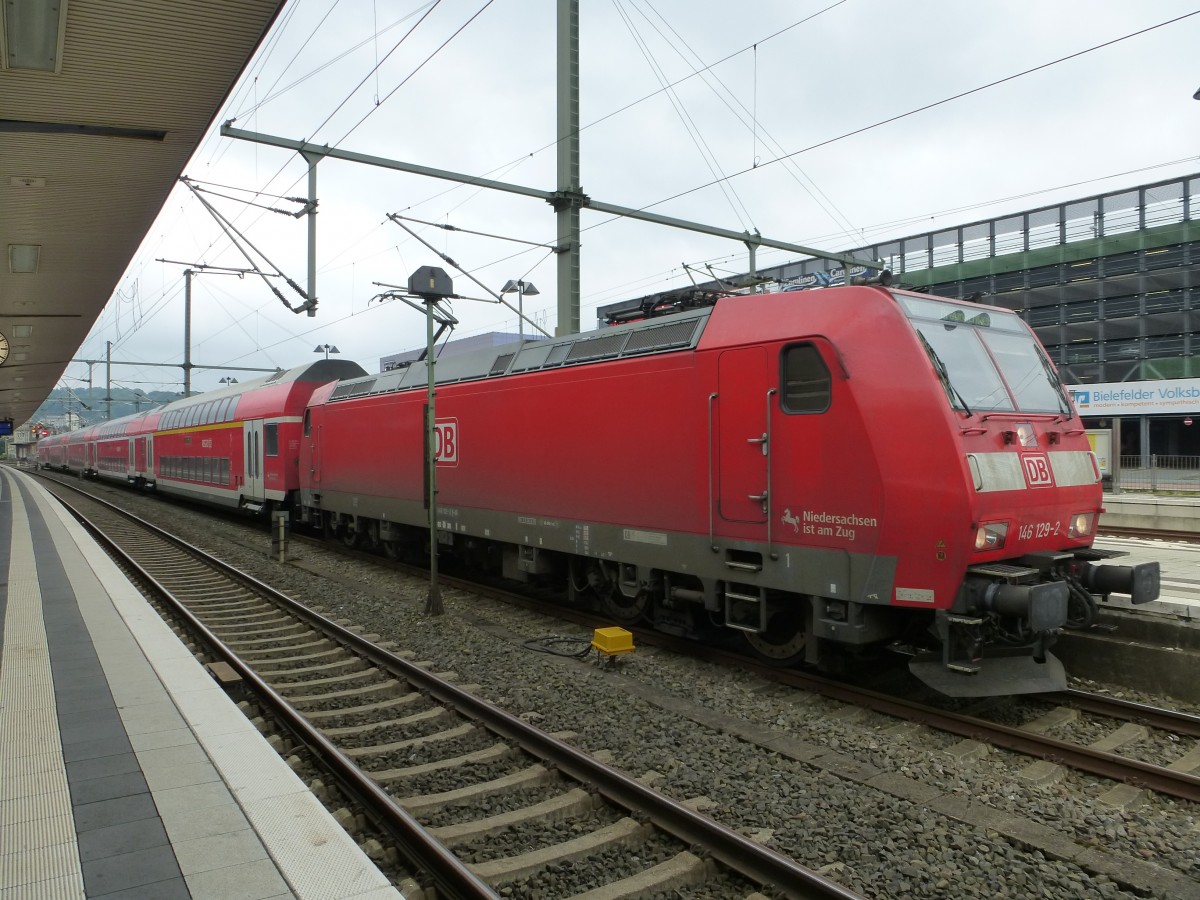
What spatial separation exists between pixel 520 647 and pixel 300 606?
10.9 ft

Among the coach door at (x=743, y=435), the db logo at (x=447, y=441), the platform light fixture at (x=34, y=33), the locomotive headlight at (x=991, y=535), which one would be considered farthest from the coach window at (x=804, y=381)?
the db logo at (x=447, y=441)

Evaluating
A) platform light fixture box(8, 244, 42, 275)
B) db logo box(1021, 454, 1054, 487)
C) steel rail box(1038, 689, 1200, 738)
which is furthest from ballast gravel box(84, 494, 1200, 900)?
platform light fixture box(8, 244, 42, 275)

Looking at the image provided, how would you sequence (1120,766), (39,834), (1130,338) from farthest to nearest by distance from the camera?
(1130,338) → (1120,766) → (39,834)

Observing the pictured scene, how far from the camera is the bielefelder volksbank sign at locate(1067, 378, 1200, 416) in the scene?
36.3 metres

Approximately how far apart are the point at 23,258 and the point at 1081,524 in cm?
1485

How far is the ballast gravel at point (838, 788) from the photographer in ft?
12.7

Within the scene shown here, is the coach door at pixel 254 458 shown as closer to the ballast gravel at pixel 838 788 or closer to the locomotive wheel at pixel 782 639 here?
the ballast gravel at pixel 838 788

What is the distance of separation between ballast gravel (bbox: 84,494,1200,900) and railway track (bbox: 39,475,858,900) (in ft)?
0.25

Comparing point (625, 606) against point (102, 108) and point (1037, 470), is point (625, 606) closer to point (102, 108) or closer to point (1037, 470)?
point (1037, 470)

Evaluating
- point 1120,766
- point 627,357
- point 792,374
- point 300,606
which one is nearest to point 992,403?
point 792,374

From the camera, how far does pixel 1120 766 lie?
16.3 feet

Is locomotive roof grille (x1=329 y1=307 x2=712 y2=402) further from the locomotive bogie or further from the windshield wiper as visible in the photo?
the windshield wiper

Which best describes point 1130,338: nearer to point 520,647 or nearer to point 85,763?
point 520,647

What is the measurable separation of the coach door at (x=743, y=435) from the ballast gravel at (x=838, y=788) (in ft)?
5.20
